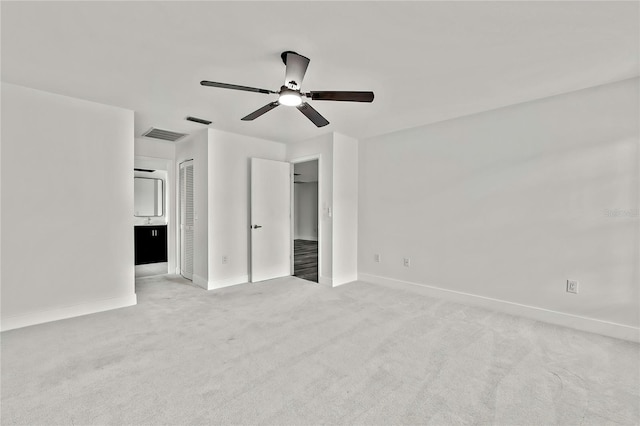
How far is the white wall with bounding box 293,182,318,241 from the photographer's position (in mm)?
9906

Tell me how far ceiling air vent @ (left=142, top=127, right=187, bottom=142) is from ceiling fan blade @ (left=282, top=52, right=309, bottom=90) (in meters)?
2.84

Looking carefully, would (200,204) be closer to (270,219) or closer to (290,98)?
(270,219)

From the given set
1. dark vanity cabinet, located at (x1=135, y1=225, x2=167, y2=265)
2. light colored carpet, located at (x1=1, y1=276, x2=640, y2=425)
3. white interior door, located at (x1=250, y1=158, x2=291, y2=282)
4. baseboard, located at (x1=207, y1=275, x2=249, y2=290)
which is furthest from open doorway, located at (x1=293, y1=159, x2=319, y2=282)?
light colored carpet, located at (x1=1, y1=276, x2=640, y2=425)

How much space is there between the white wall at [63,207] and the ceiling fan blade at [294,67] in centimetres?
228

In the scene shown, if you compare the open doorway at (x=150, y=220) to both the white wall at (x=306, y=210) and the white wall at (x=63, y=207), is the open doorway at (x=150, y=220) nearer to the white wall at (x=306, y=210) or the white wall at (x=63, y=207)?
the white wall at (x=63, y=207)

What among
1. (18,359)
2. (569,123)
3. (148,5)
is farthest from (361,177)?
(18,359)

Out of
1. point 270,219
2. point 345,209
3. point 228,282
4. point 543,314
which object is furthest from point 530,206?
point 228,282

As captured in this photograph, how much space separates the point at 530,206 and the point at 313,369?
2764 mm

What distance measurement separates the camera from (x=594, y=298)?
2852 mm

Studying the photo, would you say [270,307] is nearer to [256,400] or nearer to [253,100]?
[256,400]

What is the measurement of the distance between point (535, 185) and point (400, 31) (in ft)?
7.45

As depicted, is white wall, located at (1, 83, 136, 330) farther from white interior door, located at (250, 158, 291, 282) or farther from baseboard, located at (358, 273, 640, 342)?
baseboard, located at (358, 273, 640, 342)

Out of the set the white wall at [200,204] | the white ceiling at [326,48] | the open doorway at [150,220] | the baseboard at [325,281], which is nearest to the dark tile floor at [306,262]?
the baseboard at [325,281]

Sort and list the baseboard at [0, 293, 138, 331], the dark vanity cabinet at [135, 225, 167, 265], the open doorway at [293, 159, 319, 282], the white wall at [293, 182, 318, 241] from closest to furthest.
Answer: the baseboard at [0, 293, 138, 331], the dark vanity cabinet at [135, 225, 167, 265], the open doorway at [293, 159, 319, 282], the white wall at [293, 182, 318, 241]
